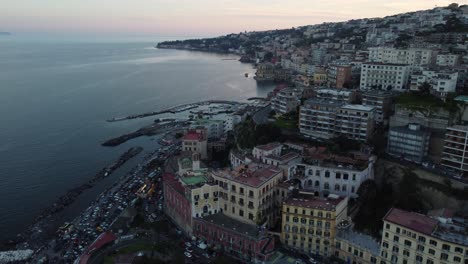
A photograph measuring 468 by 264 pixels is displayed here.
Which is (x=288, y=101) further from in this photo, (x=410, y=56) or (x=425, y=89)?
(x=410, y=56)

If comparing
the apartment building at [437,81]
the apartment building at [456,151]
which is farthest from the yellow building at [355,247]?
the apartment building at [437,81]

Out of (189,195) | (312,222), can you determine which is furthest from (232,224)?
(312,222)

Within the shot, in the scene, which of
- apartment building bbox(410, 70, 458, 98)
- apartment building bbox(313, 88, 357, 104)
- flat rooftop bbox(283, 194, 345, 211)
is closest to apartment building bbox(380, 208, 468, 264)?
flat rooftop bbox(283, 194, 345, 211)

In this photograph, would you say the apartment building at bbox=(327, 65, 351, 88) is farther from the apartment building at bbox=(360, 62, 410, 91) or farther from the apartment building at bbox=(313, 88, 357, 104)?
the apartment building at bbox=(313, 88, 357, 104)

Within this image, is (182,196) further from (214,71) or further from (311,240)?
(214,71)

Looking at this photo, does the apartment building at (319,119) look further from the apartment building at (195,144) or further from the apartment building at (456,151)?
the apartment building at (195,144)

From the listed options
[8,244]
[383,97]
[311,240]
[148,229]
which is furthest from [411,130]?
[8,244]
